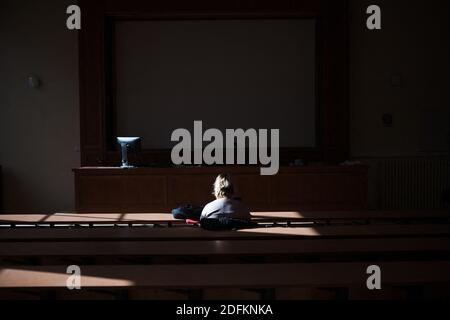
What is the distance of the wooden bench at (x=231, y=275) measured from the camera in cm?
239

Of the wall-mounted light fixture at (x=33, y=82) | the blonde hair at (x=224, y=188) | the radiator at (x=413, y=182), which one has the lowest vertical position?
the radiator at (x=413, y=182)

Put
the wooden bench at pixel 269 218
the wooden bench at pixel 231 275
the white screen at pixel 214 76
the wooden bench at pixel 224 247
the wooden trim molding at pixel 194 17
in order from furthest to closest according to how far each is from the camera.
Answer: the white screen at pixel 214 76 → the wooden trim molding at pixel 194 17 → the wooden bench at pixel 269 218 → the wooden bench at pixel 224 247 → the wooden bench at pixel 231 275

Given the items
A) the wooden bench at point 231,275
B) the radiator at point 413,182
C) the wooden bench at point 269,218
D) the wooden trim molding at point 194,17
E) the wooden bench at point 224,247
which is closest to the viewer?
the wooden bench at point 231,275

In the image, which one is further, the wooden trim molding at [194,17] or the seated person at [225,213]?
the wooden trim molding at [194,17]

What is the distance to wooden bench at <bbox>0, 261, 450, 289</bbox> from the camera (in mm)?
2395

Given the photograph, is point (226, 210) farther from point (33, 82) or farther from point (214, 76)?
point (33, 82)

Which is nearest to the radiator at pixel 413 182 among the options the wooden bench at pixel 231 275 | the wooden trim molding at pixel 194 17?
the wooden trim molding at pixel 194 17

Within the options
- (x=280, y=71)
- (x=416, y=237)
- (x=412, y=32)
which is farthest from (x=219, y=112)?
(x=416, y=237)

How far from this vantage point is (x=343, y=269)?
2652 mm

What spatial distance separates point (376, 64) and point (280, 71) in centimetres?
150

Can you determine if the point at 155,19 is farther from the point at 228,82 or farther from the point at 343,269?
the point at 343,269

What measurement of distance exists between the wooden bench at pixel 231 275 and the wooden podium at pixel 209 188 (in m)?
4.50

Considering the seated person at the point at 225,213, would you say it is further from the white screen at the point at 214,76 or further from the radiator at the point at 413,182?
the radiator at the point at 413,182

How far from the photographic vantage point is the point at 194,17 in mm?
8156
